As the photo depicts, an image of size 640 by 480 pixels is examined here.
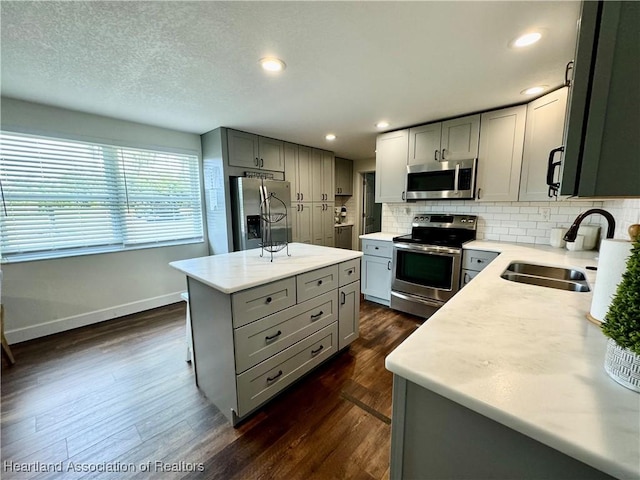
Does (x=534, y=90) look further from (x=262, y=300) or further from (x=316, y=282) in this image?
(x=262, y=300)

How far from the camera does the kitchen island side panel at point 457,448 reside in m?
0.53

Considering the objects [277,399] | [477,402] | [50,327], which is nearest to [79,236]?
[50,327]

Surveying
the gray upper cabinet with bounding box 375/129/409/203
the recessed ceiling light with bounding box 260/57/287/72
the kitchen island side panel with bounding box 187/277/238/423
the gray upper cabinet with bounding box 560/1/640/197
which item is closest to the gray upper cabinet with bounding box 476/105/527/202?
the gray upper cabinet with bounding box 375/129/409/203

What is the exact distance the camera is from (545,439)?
48 centimetres

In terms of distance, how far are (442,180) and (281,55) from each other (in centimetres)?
222

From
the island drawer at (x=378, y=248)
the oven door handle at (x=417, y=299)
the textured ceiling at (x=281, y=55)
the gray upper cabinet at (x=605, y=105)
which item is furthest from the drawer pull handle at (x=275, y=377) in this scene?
the textured ceiling at (x=281, y=55)

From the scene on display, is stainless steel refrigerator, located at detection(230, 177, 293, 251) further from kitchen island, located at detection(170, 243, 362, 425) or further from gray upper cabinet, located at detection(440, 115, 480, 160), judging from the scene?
gray upper cabinet, located at detection(440, 115, 480, 160)

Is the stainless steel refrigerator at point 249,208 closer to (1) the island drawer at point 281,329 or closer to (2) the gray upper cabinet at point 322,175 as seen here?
(2) the gray upper cabinet at point 322,175

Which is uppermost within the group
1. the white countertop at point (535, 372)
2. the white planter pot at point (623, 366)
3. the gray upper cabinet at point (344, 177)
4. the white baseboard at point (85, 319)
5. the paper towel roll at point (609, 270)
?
the gray upper cabinet at point (344, 177)

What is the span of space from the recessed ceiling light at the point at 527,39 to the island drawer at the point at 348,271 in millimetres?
1792

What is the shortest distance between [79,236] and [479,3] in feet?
13.2

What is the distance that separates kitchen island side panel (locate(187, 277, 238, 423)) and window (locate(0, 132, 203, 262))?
210 centimetres

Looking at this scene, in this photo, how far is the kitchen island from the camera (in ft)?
4.98

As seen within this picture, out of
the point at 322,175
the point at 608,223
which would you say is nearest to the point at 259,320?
Result: the point at 608,223
